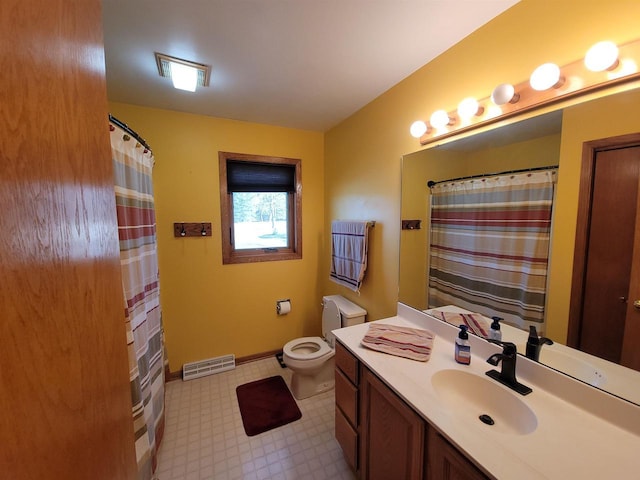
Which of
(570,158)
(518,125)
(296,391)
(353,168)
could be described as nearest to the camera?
(570,158)

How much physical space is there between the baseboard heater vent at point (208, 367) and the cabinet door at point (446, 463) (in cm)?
205

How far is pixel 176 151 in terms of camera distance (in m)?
2.21

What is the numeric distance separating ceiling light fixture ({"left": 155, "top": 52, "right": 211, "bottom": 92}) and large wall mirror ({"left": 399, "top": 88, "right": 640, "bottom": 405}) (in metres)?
1.56

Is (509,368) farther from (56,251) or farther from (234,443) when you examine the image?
(234,443)

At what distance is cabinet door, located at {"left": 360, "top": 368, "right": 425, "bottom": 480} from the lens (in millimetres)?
960

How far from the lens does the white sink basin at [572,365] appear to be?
3.06ft

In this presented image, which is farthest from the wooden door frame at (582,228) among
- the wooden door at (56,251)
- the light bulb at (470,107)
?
the wooden door at (56,251)

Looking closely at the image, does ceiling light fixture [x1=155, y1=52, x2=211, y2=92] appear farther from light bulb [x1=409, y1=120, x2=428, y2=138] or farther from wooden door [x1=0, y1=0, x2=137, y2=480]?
light bulb [x1=409, y1=120, x2=428, y2=138]

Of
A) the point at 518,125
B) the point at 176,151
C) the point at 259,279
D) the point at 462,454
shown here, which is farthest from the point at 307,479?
the point at 176,151

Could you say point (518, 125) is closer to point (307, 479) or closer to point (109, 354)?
point (109, 354)

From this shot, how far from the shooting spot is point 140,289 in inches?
57.0

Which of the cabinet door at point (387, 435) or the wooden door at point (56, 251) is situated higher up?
the wooden door at point (56, 251)

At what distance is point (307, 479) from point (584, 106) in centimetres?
217

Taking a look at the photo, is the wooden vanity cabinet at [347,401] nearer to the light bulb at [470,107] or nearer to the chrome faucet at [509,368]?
the chrome faucet at [509,368]
